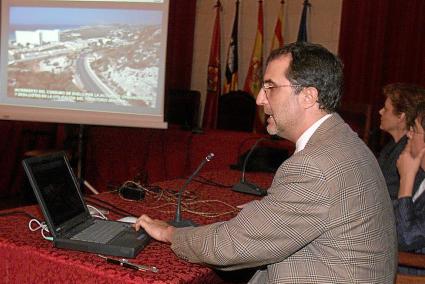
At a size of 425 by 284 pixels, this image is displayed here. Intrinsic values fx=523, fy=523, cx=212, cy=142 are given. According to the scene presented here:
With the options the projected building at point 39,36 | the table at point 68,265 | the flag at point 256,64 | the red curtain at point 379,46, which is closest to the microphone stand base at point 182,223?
the table at point 68,265

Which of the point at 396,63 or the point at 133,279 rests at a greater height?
the point at 396,63

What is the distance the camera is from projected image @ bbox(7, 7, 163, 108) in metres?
3.99

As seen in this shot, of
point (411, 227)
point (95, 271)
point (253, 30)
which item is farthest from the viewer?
point (253, 30)

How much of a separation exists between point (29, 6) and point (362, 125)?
3.01m

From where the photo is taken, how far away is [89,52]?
4.04 meters

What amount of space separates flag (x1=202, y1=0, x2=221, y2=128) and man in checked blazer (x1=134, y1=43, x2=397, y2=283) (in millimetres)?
5182

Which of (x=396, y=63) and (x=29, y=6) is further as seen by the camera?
(x=396, y=63)

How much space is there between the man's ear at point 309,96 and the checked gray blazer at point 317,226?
A: 0.30 ft

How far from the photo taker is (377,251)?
4.38 feet

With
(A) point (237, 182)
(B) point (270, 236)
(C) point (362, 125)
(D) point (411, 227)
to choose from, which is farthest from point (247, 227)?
(C) point (362, 125)

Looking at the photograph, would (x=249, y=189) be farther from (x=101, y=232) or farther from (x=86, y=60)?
(x=86, y=60)

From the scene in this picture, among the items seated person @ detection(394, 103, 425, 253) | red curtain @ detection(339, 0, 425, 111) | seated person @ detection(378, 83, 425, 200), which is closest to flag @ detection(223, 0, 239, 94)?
red curtain @ detection(339, 0, 425, 111)

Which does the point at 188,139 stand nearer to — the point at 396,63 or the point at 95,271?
the point at 396,63

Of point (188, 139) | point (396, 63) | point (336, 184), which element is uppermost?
point (396, 63)
